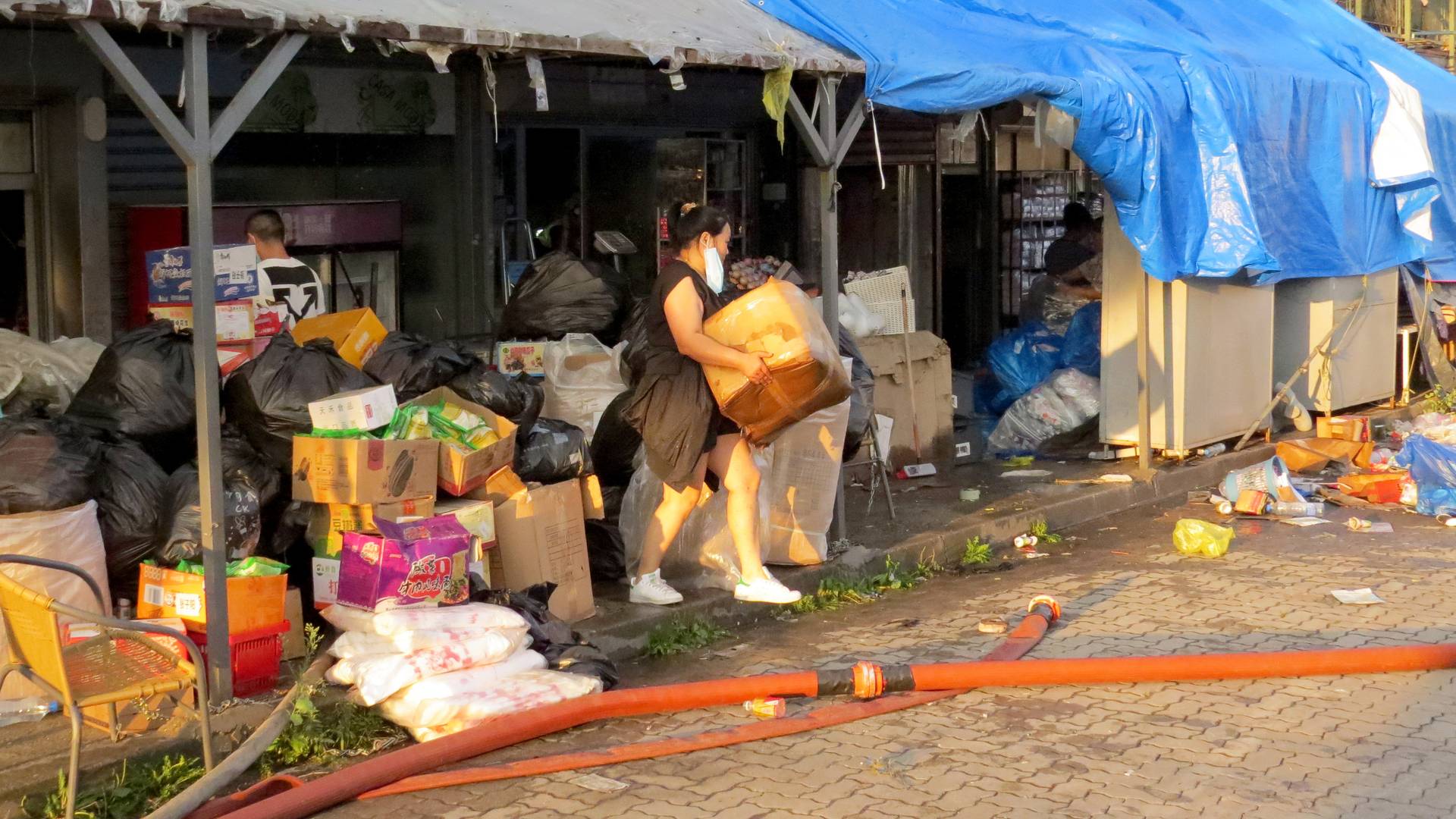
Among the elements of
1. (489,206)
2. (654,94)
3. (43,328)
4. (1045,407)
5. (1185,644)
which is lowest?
(1185,644)

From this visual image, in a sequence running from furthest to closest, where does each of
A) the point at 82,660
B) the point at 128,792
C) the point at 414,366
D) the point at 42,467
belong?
the point at 414,366, the point at 42,467, the point at 128,792, the point at 82,660

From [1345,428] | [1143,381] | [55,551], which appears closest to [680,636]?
[55,551]

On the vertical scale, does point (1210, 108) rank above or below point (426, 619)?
above

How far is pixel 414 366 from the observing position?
6.97 m

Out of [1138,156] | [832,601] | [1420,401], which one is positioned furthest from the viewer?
[1420,401]

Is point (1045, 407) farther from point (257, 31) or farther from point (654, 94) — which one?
point (257, 31)

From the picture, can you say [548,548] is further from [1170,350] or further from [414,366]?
[1170,350]

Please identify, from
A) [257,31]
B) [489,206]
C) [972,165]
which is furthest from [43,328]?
[972,165]

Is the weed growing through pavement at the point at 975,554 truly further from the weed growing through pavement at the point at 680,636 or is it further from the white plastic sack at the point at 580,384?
the white plastic sack at the point at 580,384

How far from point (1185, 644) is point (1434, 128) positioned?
27.3ft

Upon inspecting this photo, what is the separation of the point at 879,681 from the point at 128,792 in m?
2.67

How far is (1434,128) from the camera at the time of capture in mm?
13156

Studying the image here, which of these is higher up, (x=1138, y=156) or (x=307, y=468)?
(x=1138, y=156)

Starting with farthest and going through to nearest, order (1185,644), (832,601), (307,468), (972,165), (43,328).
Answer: (972,165) → (43,328) → (832,601) → (1185,644) → (307,468)
